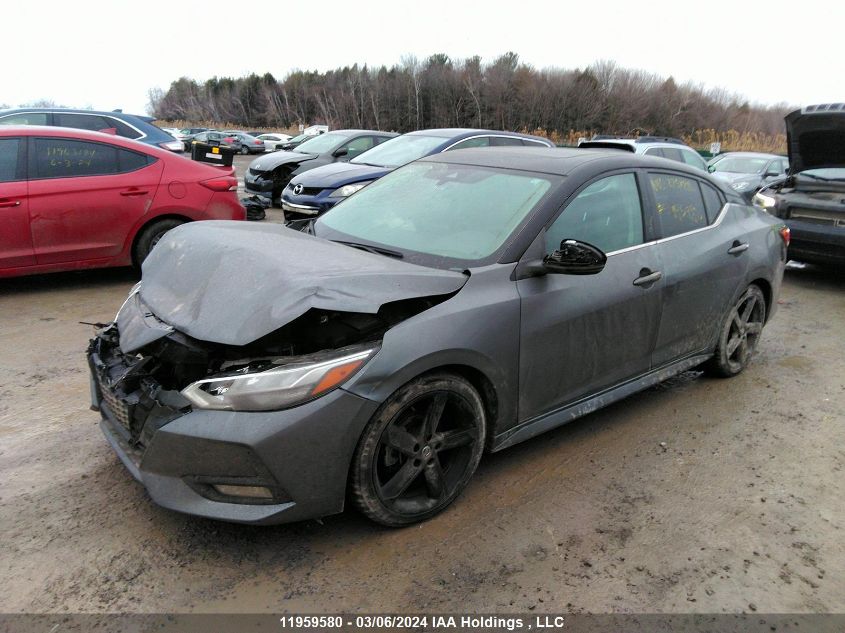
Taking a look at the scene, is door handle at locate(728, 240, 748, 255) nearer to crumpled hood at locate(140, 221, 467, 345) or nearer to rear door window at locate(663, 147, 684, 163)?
crumpled hood at locate(140, 221, 467, 345)

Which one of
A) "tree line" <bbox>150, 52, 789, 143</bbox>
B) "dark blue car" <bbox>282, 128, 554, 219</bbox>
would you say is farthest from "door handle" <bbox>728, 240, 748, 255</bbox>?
"tree line" <bbox>150, 52, 789, 143</bbox>

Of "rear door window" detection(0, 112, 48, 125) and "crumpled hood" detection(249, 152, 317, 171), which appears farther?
"crumpled hood" detection(249, 152, 317, 171)

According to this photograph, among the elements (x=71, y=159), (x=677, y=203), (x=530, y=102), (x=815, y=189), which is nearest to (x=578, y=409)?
(x=677, y=203)

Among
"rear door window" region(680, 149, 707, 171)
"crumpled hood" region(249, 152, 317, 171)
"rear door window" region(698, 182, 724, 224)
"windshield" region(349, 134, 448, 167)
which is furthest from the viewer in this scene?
"rear door window" region(680, 149, 707, 171)

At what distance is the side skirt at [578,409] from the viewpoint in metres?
3.29

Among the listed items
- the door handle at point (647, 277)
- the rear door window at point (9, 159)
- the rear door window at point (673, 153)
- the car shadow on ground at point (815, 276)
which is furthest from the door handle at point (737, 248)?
the rear door window at point (673, 153)

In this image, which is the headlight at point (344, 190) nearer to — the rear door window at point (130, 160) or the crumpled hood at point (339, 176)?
the crumpled hood at point (339, 176)

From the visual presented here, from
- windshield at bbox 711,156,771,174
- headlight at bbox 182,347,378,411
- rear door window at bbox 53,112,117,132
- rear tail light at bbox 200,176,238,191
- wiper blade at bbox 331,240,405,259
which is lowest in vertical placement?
windshield at bbox 711,156,771,174

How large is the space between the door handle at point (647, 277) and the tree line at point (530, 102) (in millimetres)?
54052

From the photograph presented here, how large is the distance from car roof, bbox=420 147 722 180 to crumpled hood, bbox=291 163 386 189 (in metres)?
5.07

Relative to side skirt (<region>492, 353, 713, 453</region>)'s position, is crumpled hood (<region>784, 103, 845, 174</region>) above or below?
above

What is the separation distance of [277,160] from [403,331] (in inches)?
413

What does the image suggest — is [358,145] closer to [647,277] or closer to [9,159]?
[9,159]

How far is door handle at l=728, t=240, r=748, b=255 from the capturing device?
446 cm
